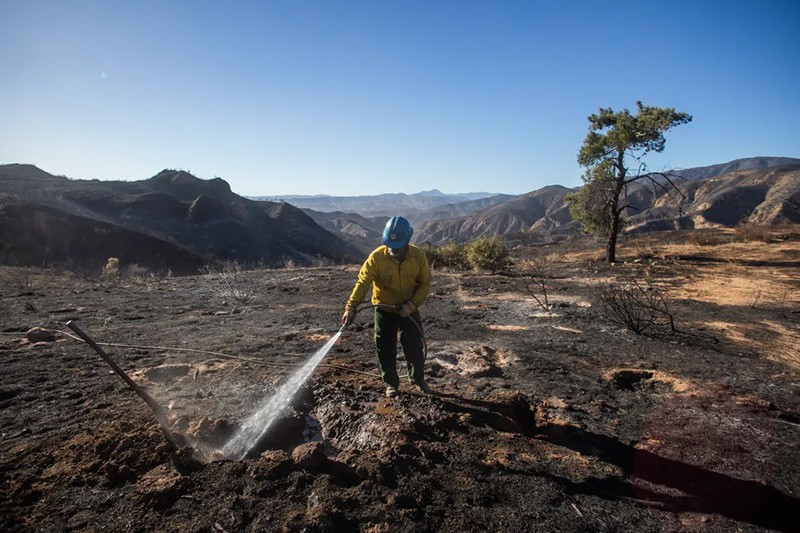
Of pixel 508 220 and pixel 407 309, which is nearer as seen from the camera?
pixel 407 309

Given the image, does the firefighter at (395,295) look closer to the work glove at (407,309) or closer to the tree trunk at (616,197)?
the work glove at (407,309)

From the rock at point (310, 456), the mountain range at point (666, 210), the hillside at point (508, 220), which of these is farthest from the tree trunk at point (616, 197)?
the hillside at point (508, 220)

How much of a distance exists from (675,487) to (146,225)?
4719cm

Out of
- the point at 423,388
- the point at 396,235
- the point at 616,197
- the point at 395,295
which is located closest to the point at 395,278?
the point at 395,295

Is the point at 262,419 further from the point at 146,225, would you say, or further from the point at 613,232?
the point at 146,225

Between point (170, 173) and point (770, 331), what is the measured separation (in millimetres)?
66071

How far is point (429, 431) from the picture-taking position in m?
3.42

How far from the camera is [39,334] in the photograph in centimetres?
621

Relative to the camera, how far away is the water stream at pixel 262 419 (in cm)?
348

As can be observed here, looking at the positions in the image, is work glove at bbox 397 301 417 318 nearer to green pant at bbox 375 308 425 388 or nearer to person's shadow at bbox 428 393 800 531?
green pant at bbox 375 308 425 388

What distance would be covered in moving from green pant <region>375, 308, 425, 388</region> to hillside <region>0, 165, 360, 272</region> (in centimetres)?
2838

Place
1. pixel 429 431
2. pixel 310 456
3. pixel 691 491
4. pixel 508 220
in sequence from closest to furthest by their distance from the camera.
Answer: pixel 691 491, pixel 310 456, pixel 429 431, pixel 508 220

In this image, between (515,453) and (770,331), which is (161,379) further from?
(770,331)

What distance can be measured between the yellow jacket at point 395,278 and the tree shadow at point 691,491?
2.00m
